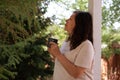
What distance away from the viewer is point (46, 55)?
213 centimetres

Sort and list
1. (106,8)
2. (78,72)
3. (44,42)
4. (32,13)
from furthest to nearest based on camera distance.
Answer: (106,8), (44,42), (78,72), (32,13)

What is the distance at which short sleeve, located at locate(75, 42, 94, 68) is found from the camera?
1373mm

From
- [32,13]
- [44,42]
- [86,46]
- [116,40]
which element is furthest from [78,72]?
[116,40]

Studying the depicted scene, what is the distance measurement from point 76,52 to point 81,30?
0.40 feet

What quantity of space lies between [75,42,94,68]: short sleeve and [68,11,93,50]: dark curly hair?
0.18 ft

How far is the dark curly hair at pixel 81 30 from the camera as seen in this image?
1452 millimetres

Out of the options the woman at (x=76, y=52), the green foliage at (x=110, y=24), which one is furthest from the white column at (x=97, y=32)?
the woman at (x=76, y=52)

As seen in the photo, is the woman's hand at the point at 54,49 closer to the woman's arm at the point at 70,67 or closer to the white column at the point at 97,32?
the woman's arm at the point at 70,67

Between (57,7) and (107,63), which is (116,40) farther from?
(57,7)

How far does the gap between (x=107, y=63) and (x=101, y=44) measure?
0.27 meters

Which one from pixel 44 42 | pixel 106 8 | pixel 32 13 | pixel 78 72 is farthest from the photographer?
pixel 106 8

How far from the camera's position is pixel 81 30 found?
1.45 metres

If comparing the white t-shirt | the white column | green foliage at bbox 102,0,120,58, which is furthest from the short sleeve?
green foliage at bbox 102,0,120,58

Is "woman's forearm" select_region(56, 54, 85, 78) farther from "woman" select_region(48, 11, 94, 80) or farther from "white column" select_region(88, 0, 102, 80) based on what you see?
"white column" select_region(88, 0, 102, 80)
